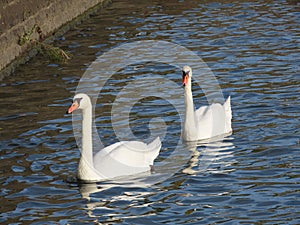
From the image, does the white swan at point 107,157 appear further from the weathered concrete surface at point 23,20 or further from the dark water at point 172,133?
the weathered concrete surface at point 23,20

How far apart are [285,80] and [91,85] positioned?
301 centimetres

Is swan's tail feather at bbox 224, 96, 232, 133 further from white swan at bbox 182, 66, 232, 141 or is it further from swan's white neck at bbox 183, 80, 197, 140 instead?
swan's white neck at bbox 183, 80, 197, 140

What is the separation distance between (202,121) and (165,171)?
157 centimetres

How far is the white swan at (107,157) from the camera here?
32.6 ft

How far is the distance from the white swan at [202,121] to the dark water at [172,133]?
0.19 metres

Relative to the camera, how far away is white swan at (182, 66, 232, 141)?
37.7ft

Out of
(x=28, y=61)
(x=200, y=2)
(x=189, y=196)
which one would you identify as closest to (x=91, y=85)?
(x=28, y=61)

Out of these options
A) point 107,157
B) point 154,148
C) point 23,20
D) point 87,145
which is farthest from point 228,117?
point 23,20

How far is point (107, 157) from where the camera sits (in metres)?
10.0

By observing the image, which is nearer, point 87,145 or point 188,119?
point 87,145

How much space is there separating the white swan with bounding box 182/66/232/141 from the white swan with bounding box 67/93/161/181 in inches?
46.9

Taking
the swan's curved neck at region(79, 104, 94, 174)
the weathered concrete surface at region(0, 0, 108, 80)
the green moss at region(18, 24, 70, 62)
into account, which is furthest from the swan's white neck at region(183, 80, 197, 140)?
the green moss at region(18, 24, 70, 62)

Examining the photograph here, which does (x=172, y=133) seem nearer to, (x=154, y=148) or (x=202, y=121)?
(x=202, y=121)

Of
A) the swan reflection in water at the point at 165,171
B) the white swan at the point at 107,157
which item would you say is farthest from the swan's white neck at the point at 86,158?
the swan reflection in water at the point at 165,171
